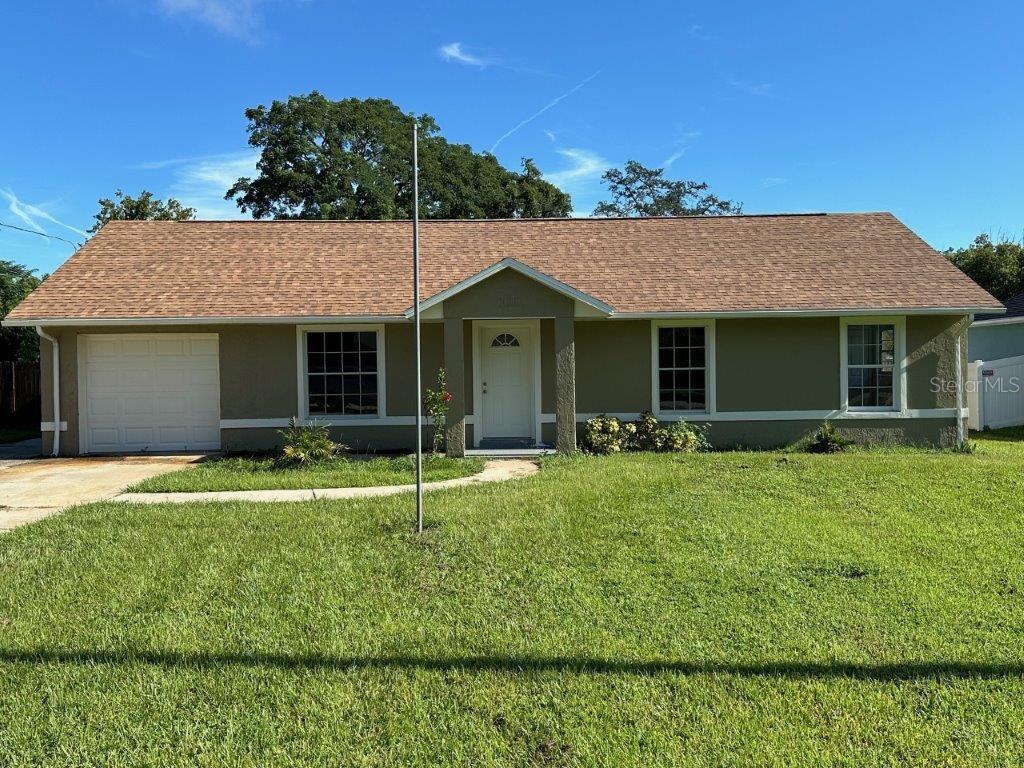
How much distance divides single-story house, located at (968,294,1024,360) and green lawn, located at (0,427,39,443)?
25570mm

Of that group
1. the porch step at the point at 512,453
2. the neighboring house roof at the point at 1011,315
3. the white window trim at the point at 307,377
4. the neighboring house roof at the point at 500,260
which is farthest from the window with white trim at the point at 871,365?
the white window trim at the point at 307,377

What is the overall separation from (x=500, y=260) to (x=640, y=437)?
4.34 m

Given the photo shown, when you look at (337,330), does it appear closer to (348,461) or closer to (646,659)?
(348,461)

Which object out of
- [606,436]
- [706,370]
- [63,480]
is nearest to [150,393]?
[63,480]

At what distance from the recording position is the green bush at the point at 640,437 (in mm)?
13117

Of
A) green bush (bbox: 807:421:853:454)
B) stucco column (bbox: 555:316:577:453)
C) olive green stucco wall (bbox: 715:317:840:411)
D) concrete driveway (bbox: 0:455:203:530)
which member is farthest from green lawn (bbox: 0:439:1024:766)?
olive green stucco wall (bbox: 715:317:840:411)

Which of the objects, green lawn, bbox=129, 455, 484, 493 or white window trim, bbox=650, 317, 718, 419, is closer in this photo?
green lawn, bbox=129, 455, 484, 493

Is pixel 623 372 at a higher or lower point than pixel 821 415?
higher

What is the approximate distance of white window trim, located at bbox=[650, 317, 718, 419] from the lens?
1377 centimetres

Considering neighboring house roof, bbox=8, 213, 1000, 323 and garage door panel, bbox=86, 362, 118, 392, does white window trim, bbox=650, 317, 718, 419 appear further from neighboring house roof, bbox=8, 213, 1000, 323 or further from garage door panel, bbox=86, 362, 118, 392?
garage door panel, bbox=86, 362, 118, 392

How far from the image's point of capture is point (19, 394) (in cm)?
2064

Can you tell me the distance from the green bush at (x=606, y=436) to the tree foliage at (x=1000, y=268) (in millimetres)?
26738

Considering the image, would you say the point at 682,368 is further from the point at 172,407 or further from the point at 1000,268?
the point at 1000,268

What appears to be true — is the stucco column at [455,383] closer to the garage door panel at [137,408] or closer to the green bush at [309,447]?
the green bush at [309,447]
